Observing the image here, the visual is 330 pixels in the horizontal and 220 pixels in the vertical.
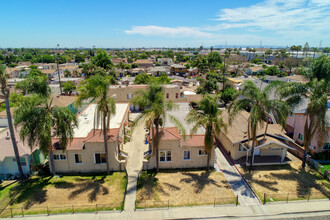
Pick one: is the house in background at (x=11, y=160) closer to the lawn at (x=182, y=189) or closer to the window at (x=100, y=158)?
the window at (x=100, y=158)

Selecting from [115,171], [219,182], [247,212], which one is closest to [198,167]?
[219,182]

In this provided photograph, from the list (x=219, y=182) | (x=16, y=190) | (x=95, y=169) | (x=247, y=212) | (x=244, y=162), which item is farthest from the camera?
(x=244, y=162)

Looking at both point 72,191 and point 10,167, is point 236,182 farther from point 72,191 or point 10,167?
point 10,167

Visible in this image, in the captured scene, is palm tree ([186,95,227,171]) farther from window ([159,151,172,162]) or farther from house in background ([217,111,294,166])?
house in background ([217,111,294,166])

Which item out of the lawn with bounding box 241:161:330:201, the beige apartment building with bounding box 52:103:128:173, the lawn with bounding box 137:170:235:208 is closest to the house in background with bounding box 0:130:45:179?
the beige apartment building with bounding box 52:103:128:173

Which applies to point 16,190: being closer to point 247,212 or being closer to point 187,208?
point 187,208

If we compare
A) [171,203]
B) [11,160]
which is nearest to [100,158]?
[11,160]
